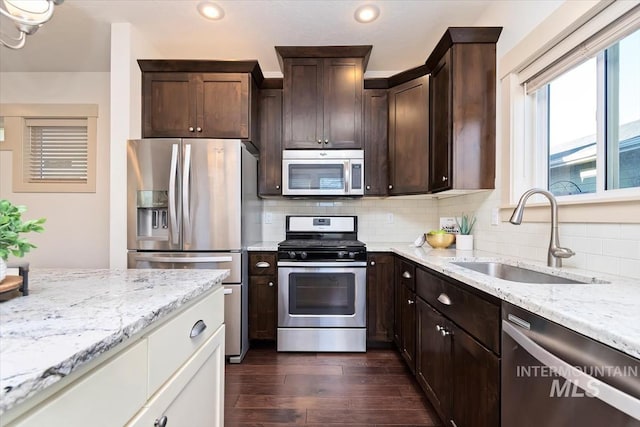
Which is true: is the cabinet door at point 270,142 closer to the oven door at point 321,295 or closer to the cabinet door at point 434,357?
the oven door at point 321,295

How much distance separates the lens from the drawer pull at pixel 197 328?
92cm

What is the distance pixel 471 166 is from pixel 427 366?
1.35 meters

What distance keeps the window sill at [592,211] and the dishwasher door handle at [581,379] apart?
2.43 feet

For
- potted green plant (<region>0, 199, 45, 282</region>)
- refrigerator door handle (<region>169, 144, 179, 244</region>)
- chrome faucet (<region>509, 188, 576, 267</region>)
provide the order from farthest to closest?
refrigerator door handle (<region>169, 144, 179, 244</region>), chrome faucet (<region>509, 188, 576, 267</region>), potted green plant (<region>0, 199, 45, 282</region>)

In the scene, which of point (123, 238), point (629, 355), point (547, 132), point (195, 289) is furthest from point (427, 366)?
point (123, 238)

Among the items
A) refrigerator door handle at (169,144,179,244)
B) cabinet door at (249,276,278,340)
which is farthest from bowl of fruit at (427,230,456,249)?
refrigerator door handle at (169,144,179,244)

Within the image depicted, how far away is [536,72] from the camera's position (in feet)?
5.71

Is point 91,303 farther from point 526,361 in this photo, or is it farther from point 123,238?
point 123,238

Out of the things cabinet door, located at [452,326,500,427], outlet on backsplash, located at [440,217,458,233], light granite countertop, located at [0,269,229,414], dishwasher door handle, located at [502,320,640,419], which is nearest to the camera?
light granite countertop, located at [0,269,229,414]

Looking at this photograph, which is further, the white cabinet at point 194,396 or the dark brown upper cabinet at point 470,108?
the dark brown upper cabinet at point 470,108

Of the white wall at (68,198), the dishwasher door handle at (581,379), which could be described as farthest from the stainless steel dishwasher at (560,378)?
the white wall at (68,198)

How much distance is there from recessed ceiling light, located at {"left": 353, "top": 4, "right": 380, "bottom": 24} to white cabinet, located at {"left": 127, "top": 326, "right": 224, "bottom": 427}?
2.33m

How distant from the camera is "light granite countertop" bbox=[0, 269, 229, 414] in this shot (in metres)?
0.40

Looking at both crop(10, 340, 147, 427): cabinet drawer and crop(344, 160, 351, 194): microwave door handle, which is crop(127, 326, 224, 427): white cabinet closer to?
crop(10, 340, 147, 427): cabinet drawer
